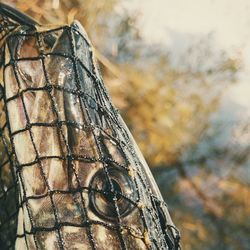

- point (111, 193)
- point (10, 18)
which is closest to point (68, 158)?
point (111, 193)

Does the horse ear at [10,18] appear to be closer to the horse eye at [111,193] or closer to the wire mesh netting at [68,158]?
the wire mesh netting at [68,158]

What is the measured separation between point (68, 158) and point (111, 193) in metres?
0.18

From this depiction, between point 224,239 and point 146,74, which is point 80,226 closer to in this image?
point 146,74

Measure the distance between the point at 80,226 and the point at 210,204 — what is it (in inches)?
306

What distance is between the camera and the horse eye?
1.35 metres

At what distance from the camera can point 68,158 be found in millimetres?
1345

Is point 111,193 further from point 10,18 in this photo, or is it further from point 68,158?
point 10,18

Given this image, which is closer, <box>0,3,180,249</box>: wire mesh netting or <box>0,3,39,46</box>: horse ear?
<box>0,3,180,249</box>: wire mesh netting

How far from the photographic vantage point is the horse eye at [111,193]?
1.35m

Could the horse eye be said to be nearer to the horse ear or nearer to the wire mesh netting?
the wire mesh netting

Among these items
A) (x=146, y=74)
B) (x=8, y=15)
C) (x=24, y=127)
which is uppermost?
(x=146, y=74)

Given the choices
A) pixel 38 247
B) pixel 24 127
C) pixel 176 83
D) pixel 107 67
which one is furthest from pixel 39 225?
pixel 176 83

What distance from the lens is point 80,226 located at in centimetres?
135

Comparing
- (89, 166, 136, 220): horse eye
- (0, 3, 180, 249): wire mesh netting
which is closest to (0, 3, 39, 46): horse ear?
(0, 3, 180, 249): wire mesh netting
